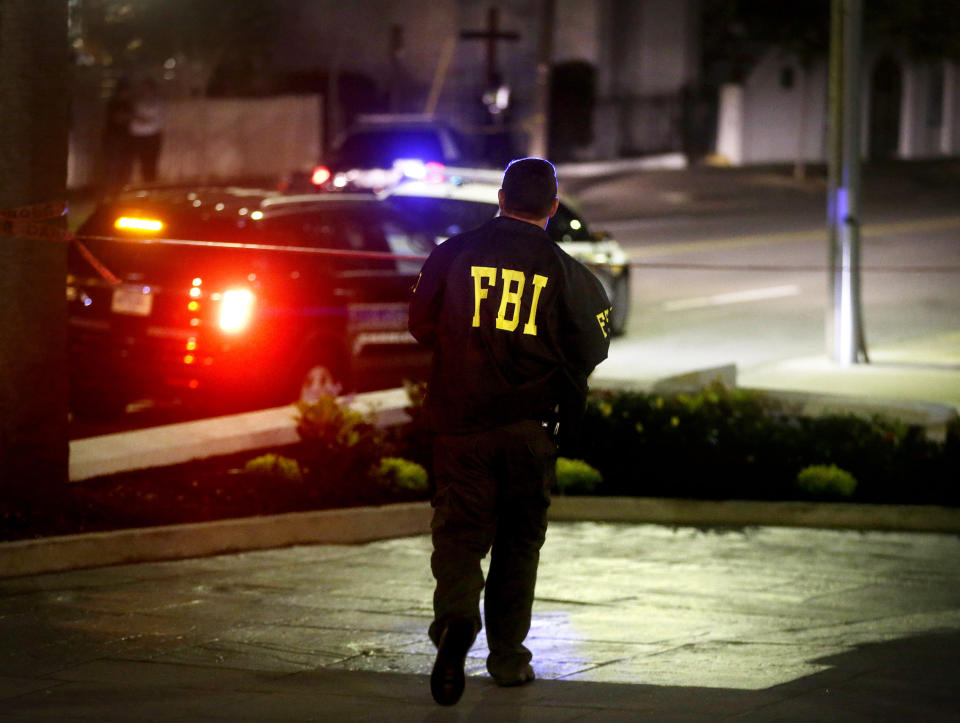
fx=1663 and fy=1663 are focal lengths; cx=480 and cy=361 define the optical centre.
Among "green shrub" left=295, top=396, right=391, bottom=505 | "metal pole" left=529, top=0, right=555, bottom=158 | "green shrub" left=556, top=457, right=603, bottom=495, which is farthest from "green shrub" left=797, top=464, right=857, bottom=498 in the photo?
"metal pole" left=529, top=0, right=555, bottom=158

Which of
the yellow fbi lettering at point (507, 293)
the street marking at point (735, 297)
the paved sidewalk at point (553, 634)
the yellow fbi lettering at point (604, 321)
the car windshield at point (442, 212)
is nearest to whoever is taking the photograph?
the paved sidewalk at point (553, 634)

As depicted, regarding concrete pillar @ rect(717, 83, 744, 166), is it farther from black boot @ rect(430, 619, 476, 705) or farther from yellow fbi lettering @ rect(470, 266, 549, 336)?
black boot @ rect(430, 619, 476, 705)

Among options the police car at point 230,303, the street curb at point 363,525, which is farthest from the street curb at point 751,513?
the police car at point 230,303

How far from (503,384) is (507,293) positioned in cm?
29

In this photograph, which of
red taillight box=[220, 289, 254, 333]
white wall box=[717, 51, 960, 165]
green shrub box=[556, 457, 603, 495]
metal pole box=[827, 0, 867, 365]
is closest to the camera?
green shrub box=[556, 457, 603, 495]

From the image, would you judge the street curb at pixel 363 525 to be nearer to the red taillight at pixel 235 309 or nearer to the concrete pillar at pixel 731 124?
the red taillight at pixel 235 309

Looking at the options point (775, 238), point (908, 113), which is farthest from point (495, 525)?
point (908, 113)

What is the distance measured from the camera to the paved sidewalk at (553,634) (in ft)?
16.8

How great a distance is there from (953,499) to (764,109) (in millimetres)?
38130

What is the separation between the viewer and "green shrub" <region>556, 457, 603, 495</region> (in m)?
9.17

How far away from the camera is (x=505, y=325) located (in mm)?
5215

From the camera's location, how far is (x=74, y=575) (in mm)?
7227

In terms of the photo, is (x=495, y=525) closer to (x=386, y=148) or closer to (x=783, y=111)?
(x=386, y=148)

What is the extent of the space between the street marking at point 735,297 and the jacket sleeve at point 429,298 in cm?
1432
